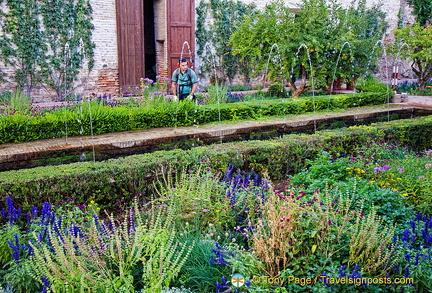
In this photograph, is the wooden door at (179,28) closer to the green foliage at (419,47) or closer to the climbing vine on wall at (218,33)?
the climbing vine on wall at (218,33)

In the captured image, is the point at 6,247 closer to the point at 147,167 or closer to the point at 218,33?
the point at 147,167

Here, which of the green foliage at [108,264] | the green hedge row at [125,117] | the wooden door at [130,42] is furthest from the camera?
the wooden door at [130,42]

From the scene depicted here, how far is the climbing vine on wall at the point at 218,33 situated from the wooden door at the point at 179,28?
0.54 meters

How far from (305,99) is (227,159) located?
13.7 feet

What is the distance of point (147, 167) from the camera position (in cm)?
463

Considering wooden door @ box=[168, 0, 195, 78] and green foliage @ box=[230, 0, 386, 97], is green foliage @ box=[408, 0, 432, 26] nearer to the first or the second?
green foliage @ box=[230, 0, 386, 97]

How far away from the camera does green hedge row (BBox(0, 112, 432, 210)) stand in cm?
408

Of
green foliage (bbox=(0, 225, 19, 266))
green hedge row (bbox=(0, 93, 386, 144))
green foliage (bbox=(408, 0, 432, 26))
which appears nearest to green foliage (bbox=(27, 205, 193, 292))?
green foliage (bbox=(0, 225, 19, 266))

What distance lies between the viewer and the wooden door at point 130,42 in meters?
11.4

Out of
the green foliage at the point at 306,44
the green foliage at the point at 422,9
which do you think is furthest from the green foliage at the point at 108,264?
the green foliage at the point at 422,9

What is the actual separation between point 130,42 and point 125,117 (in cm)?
579

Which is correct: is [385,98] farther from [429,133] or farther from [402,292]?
[402,292]

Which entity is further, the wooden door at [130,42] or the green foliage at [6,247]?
the wooden door at [130,42]

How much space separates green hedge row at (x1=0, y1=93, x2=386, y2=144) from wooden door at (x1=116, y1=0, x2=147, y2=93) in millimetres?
4633
